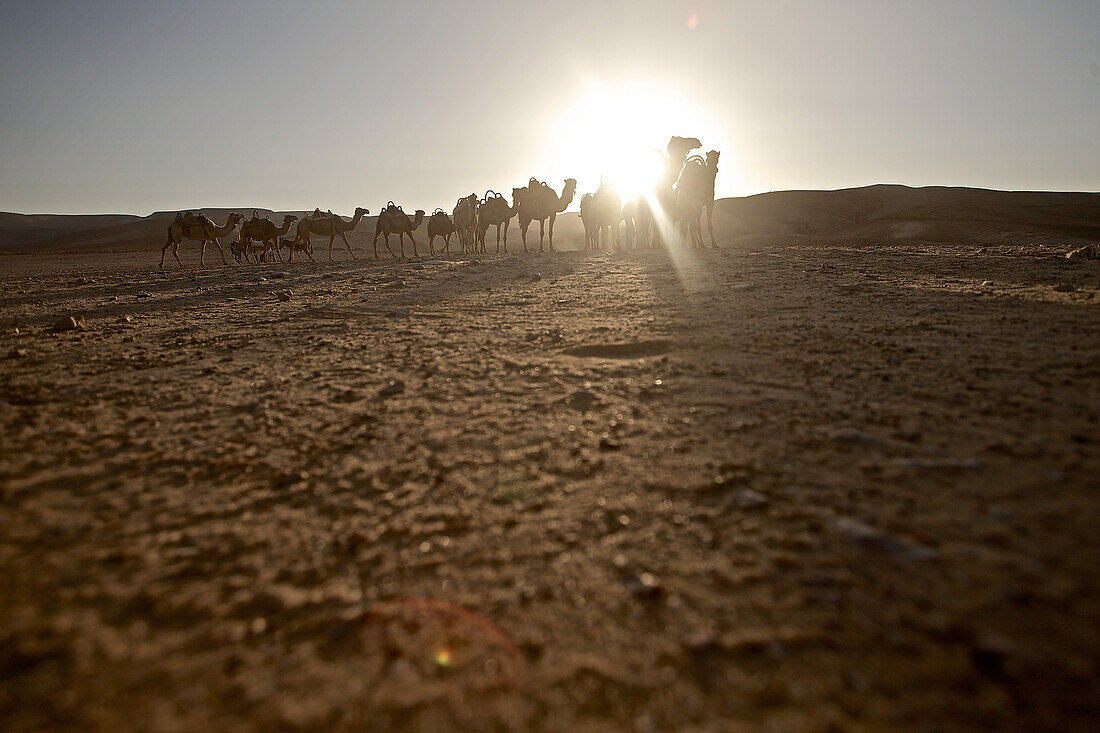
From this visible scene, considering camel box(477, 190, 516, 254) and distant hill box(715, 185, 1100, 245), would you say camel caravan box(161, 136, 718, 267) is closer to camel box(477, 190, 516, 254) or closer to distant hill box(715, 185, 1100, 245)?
camel box(477, 190, 516, 254)

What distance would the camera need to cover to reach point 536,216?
19.5 meters

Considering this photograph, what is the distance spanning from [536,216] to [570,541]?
749 inches

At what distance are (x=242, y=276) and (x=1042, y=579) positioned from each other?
1312cm

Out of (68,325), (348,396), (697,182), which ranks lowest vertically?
(348,396)

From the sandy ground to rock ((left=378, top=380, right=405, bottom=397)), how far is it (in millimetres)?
23

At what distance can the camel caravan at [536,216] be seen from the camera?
45.9 ft

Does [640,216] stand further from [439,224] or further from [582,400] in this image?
[582,400]

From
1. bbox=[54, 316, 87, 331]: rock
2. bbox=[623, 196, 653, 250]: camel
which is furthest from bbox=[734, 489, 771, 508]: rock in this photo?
bbox=[623, 196, 653, 250]: camel

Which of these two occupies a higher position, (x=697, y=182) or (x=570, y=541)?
(x=697, y=182)

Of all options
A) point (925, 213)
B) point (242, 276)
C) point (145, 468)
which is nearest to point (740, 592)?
point (145, 468)

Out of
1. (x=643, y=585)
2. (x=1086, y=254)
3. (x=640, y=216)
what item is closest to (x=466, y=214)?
(x=640, y=216)

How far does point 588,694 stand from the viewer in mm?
1045

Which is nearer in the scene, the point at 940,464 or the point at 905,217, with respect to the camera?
the point at 940,464

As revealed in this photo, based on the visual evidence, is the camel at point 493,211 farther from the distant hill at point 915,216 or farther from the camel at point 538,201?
the distant hill at point 915,216
